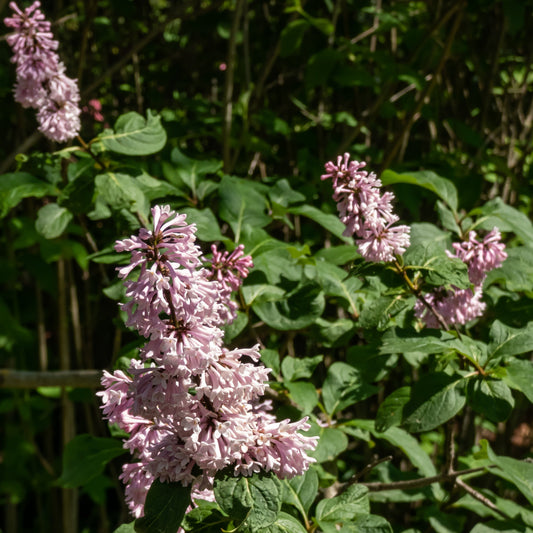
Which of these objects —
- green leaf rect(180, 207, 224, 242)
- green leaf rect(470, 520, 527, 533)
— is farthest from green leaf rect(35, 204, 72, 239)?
green leaf rect(470, 520, 527, 533)

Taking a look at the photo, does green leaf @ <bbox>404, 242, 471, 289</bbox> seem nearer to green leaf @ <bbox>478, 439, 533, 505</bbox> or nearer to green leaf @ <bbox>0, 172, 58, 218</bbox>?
green leaf @ <bbox>478, 439, 533, 505</bbox>

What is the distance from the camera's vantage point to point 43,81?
5.62ft

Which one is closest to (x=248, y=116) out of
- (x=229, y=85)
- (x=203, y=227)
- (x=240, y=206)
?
(x=229, y=85)

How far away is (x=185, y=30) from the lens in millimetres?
3121

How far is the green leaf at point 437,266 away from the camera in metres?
1.26

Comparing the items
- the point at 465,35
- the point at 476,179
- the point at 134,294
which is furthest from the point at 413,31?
the point at 134,294

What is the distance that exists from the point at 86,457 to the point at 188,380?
3.47ft

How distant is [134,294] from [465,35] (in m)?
2.67

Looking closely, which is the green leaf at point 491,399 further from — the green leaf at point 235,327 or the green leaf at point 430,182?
the green leaf at point 430,182

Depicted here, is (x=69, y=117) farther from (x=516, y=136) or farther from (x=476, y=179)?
(x=516, y=136)

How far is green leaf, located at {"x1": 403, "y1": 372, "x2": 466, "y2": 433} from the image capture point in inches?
51.4

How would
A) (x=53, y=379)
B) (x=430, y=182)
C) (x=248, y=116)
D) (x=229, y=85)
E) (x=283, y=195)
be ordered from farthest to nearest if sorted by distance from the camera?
(x=248, y=116)
(x=229, y=85)
(x=53, y=379)
(x=283, y=195)
(x=430, y=182)

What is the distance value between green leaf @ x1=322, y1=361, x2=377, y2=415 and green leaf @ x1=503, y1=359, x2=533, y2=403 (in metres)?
0.37

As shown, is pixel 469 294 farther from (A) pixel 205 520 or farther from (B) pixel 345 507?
(A) pixel 205 520
